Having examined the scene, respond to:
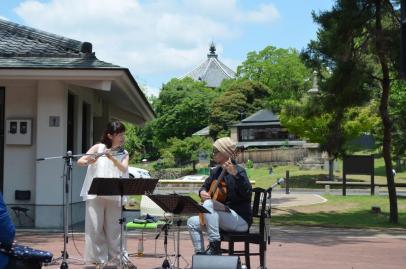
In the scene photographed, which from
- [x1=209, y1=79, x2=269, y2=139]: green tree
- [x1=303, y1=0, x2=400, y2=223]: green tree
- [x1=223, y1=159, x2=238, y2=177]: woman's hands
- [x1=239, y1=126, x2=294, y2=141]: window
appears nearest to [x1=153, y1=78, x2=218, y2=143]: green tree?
[x1=209, y1=79, x2=269, y2=139]: green tree

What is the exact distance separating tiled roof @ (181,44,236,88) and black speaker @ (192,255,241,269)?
110266 mm

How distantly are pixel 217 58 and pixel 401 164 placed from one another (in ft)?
254

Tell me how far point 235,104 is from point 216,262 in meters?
74.9

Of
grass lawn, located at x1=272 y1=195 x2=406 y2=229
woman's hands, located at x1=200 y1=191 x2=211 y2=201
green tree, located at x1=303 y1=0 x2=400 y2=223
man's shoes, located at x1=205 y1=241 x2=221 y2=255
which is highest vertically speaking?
green tree, located at x1=303 y1=0 x2=400 y2=223

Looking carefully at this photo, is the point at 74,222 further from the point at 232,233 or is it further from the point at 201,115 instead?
the point at 201,115

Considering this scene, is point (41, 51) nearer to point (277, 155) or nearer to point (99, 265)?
point (99, 265)

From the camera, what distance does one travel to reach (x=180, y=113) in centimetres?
8350

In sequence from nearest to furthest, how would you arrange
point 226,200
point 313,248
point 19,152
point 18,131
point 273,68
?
point 226,200, point 313,248, point 18,131, point 19,152, point 273,68

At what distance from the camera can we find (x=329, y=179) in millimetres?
39594

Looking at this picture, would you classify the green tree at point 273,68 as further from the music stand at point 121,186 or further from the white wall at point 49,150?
the music stand at point 121,186

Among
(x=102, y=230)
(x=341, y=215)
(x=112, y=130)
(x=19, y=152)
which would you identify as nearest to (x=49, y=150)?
(x=19, y=152)

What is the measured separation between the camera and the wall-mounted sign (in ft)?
42.4

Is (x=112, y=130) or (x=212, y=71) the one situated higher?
(x=212, y=71)

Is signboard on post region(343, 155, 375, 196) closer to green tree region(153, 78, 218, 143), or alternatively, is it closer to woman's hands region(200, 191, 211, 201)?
woman's hands region(200, 191, 211, 201)
